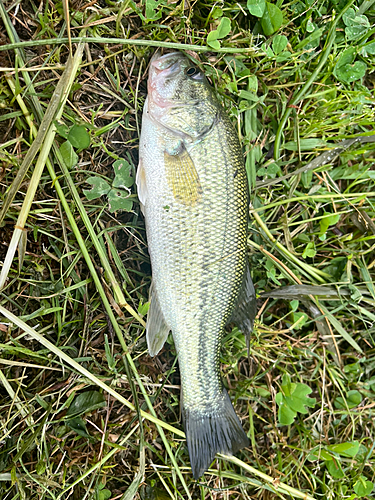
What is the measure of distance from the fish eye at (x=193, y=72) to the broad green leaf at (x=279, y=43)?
0.54 metres

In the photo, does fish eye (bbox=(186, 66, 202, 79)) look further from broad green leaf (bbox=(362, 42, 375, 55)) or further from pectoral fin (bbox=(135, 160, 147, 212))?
broad green leaf (bbox=(362, 42, 375, 55))

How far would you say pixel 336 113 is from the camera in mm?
2010

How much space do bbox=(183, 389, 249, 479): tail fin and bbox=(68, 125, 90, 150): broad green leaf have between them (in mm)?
1422

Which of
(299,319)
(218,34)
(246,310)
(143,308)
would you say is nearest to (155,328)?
(143,308)

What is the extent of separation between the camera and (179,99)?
1.54 meters

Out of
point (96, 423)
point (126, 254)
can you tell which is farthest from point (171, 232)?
point (96, 423)

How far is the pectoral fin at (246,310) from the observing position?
5.63ft

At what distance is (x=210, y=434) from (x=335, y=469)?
931 millimetres

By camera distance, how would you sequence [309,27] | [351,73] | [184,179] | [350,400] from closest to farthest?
[184,179], [309,27], [351,73], [350,400]

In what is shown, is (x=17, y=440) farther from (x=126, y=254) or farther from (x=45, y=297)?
(x=126, y=254)

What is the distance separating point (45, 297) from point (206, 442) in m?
1.10

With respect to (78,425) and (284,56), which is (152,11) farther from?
(78,425)

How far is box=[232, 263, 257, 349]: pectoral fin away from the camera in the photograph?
1715 mm

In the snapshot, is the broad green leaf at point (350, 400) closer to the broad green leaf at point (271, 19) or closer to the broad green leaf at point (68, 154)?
the broad green leaf at point (68, 154)
